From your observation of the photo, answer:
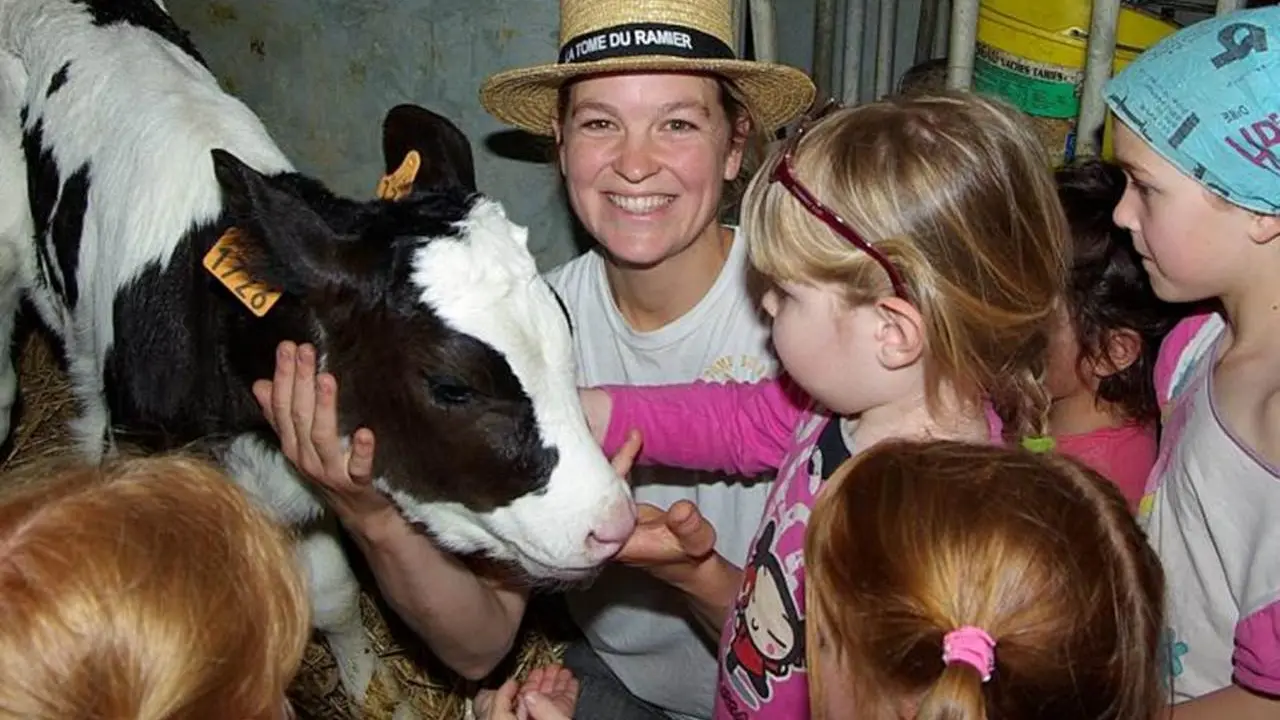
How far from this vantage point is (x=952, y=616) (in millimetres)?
1333

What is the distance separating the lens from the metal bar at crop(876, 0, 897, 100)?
3988 mm

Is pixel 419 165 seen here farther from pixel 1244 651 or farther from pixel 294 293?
pixel 1244 651

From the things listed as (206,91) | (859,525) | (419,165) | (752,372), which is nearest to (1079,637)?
(859,525)

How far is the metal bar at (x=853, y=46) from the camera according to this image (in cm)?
394

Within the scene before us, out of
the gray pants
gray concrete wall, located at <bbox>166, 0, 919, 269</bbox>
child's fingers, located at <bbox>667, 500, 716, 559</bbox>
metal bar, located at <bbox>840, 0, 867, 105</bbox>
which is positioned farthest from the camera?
metal bar, located at <bbox>840, 0, 867, 105</bbox>

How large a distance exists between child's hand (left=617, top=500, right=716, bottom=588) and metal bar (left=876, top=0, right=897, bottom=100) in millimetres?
2091

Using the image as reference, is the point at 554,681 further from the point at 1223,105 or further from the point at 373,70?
the point at 373,70

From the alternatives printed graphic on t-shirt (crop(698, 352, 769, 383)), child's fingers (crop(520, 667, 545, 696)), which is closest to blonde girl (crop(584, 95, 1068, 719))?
child's fingers (crop(520, 667, 545, 696))

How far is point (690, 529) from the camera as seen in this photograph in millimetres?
2139

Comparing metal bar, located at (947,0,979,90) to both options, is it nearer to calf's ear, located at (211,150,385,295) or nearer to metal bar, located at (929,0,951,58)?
metal bar, located at (929,0,951,58)

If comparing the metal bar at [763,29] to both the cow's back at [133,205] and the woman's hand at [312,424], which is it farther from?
the woman's hand at [312,424]

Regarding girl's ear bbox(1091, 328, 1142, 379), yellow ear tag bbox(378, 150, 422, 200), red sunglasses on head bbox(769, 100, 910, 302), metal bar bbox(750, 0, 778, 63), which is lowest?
girl's ear bbox(1091, 328, 1142, 379)

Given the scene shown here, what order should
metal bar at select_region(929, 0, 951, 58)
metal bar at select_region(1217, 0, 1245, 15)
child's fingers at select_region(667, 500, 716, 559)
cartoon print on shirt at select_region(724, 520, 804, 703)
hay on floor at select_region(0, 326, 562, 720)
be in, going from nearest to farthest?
cartoon print on shirt at select_region(724, 520, 804, 703), child's fingers at select_region(667, 500, 716, 559), metal bar at select_region(1217, 0, 1245, 15), hay on floor at select_region(0, 326, 562, 720), metal bar at select_region(929, 0, 951, 58)

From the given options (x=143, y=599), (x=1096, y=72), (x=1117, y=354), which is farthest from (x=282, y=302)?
(x=1096, y=72)
